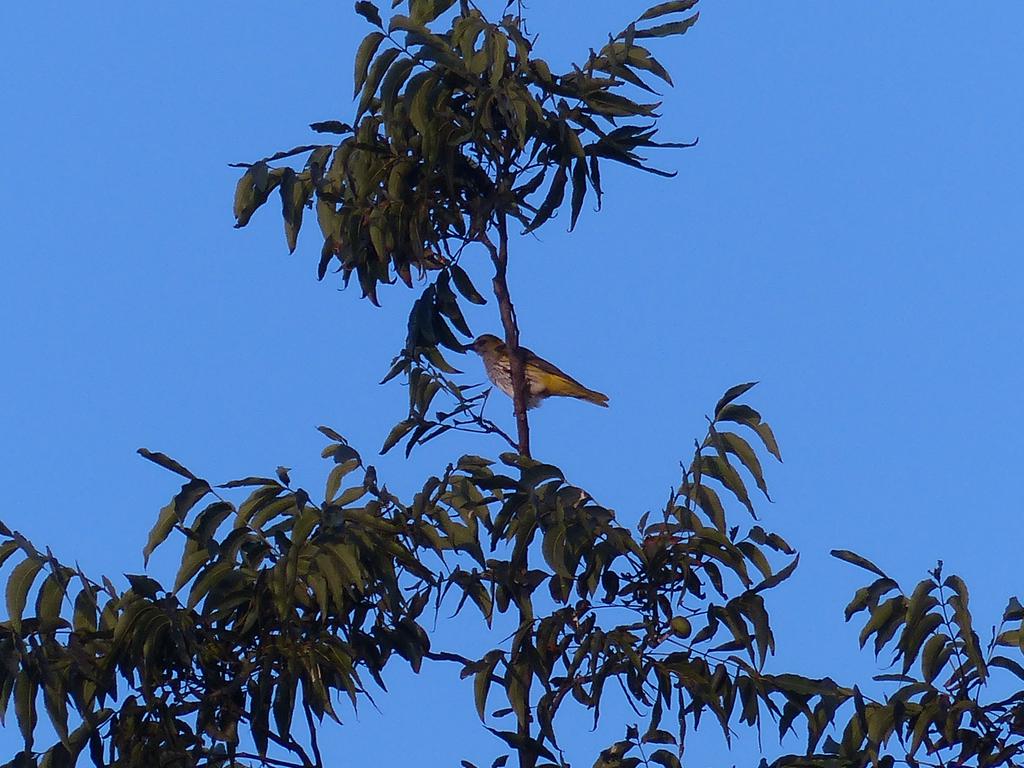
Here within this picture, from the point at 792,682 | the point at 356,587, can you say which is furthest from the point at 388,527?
the point at 792,682

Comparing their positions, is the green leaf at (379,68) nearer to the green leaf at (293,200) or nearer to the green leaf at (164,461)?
the green leaf at (293,200)

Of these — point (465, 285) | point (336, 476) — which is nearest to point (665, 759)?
point (336, 476)

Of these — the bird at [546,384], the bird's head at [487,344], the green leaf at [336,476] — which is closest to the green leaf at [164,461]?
the green leaf at [336,476]

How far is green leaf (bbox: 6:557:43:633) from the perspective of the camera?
16.0 ft

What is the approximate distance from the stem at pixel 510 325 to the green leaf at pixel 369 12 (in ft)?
2.71

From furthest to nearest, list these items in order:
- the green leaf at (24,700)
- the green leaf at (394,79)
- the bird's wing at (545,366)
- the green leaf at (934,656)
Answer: the bird's wing at (545,366), the green leaf at (394,79), the green leaf at (934,656), the green leaf at (24,700)

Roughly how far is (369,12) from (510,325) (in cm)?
124

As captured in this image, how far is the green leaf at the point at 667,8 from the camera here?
6152mm

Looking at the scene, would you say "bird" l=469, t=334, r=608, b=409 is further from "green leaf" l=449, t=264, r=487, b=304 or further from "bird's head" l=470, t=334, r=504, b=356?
"green leaf" l=449, t=264, r=487, b=304

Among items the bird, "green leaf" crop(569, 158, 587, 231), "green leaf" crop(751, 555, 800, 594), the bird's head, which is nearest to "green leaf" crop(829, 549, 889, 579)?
"green leaf" crop(751, 555, 800, 594)

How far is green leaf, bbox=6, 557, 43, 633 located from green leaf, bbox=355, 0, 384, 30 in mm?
2232

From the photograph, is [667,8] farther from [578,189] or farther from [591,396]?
[591,396]

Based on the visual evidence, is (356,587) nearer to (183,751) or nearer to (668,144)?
(183,751)

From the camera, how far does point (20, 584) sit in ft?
16.1
